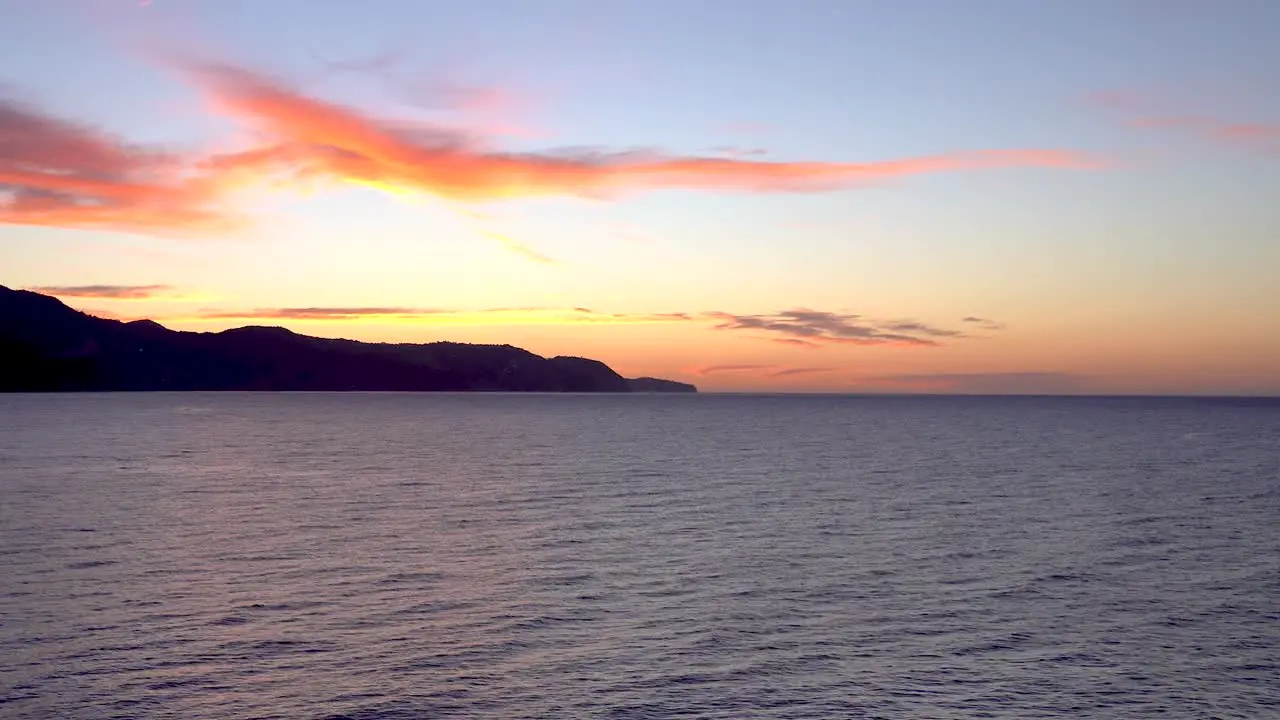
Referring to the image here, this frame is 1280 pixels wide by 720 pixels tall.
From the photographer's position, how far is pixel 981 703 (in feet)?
101

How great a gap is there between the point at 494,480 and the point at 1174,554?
62921 millimetres

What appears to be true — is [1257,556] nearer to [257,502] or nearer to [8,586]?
[8,586]

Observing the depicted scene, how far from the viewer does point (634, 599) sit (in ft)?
144

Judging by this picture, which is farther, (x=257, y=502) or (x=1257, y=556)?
(x=257, y=502)

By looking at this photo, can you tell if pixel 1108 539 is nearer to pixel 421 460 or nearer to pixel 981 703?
pixel 981 703

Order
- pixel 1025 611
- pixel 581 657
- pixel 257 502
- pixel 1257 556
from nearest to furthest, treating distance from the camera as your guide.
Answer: pixel 581 657, pixel 1025 611, pixel 1257 556, pixel 257 502

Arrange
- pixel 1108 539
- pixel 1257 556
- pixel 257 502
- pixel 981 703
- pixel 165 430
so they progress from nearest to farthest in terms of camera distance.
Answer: pixel 981 703
pixel 1257 556
pixel 1108 539
pixel 257 502
pixel 165 430

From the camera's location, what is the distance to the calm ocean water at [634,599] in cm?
3128

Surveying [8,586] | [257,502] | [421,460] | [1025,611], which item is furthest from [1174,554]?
[421,460]

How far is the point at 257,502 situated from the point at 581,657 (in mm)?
52493

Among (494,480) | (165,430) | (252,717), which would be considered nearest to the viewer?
(252,717)

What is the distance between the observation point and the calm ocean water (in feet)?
103

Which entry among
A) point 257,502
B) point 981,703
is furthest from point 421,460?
point 981,703

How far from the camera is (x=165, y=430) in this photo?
196m
